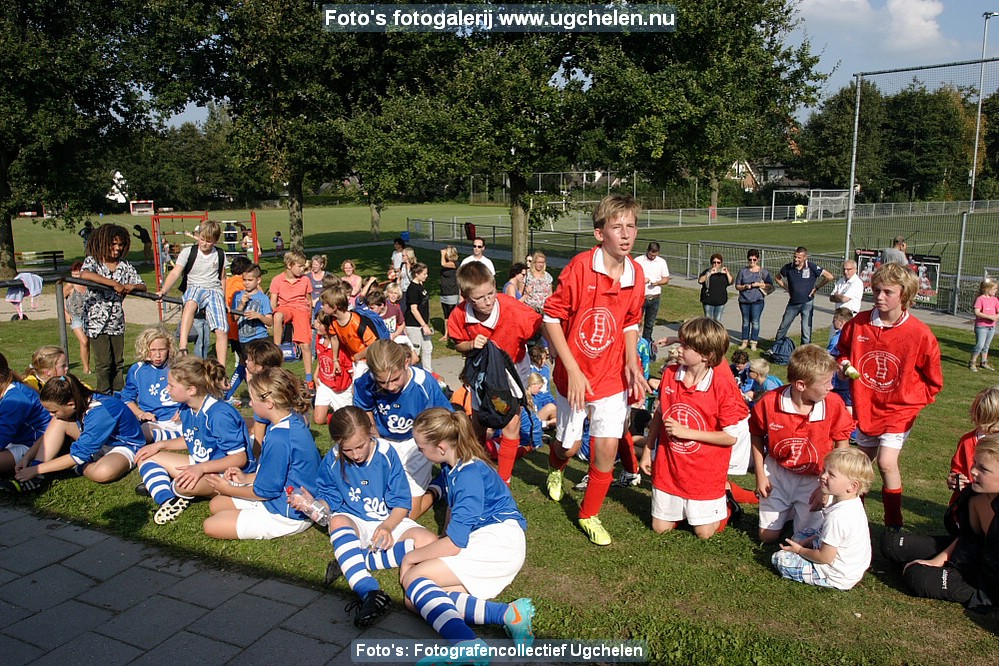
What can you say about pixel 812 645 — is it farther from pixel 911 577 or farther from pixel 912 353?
pixel 912 353

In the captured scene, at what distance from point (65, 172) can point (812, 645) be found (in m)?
24.7

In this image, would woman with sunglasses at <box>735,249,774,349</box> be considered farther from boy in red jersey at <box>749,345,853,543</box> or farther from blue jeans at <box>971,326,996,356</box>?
boy in red jersey at <box>749,345,853,543</box>

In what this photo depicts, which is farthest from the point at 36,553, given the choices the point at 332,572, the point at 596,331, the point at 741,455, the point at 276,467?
the point at 741,455

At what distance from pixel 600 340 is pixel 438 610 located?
200 cm

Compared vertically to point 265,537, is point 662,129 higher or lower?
higher

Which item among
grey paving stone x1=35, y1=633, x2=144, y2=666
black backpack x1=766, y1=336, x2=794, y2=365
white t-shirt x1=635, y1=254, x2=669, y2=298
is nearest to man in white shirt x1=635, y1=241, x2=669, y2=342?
white t-shirt x1=635, y1=254, x2=669, y2=298

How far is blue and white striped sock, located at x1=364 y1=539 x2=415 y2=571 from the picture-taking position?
14.0 ft

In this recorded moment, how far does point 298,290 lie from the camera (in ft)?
34.0

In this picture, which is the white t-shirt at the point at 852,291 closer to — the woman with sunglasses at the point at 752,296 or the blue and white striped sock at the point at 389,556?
the woman with sunglasses at the point at 752,296

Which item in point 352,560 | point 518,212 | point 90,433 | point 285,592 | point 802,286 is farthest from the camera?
point 518,212

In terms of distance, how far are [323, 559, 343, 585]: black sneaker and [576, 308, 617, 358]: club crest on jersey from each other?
6.76ft

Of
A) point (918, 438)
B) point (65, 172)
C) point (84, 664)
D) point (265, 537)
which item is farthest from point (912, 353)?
point (65, 172)

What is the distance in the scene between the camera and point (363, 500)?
14.6 feet

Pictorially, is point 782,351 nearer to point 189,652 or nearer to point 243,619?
point 243,619
